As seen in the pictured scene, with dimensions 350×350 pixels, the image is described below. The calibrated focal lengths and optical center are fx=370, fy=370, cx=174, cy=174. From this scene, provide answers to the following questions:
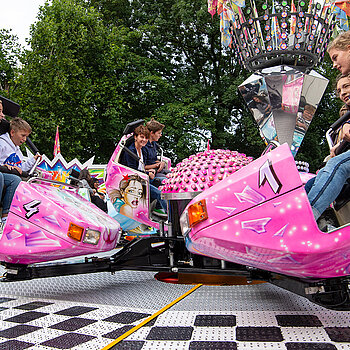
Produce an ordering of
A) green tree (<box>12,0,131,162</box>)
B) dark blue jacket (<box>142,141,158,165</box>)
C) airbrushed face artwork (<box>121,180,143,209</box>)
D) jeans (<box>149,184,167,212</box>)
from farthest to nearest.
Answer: green tree (<box>12,0,131,162</box>) < dark blue jacket (<box>142,141,158,165</box>) < jeans (<box>149,184,167,212</box>) < airbrushed face artwork (<box>121,180,143,209</box>)

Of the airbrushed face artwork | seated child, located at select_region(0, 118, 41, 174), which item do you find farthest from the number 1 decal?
seated child, located at select_region(0, 118, 41, 174)

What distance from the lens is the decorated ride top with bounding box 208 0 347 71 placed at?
483cm

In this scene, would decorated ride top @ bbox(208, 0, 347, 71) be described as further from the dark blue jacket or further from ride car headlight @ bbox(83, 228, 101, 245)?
ride car headlight @ bbox(83, 228, 101, 245)

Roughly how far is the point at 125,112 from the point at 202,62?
4.54m

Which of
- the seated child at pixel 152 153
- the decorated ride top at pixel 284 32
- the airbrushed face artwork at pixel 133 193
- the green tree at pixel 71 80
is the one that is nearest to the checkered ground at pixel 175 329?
the airbrushed face artwork at pixel 133 193

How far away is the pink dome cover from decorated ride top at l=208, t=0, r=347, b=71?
10.1ft

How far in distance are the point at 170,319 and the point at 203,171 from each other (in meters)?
0.88

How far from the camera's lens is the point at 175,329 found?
1.67 meters

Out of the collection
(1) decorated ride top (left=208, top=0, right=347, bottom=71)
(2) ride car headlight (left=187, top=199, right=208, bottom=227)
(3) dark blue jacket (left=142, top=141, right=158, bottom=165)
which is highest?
(1) decorated ride top (left=208, top=0, right=347, bottom=71)

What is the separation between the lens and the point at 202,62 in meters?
15.5

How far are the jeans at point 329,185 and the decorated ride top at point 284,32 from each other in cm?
371

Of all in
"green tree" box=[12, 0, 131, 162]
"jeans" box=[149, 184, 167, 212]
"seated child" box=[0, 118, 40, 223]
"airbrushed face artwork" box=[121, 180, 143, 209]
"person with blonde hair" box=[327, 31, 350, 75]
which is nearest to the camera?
"person with blonde hair" box=[327, 31, 350, 75]

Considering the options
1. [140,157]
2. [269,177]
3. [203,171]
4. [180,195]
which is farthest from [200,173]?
[140,157]

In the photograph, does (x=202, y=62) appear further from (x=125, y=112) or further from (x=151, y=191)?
(x=151, y=191)
